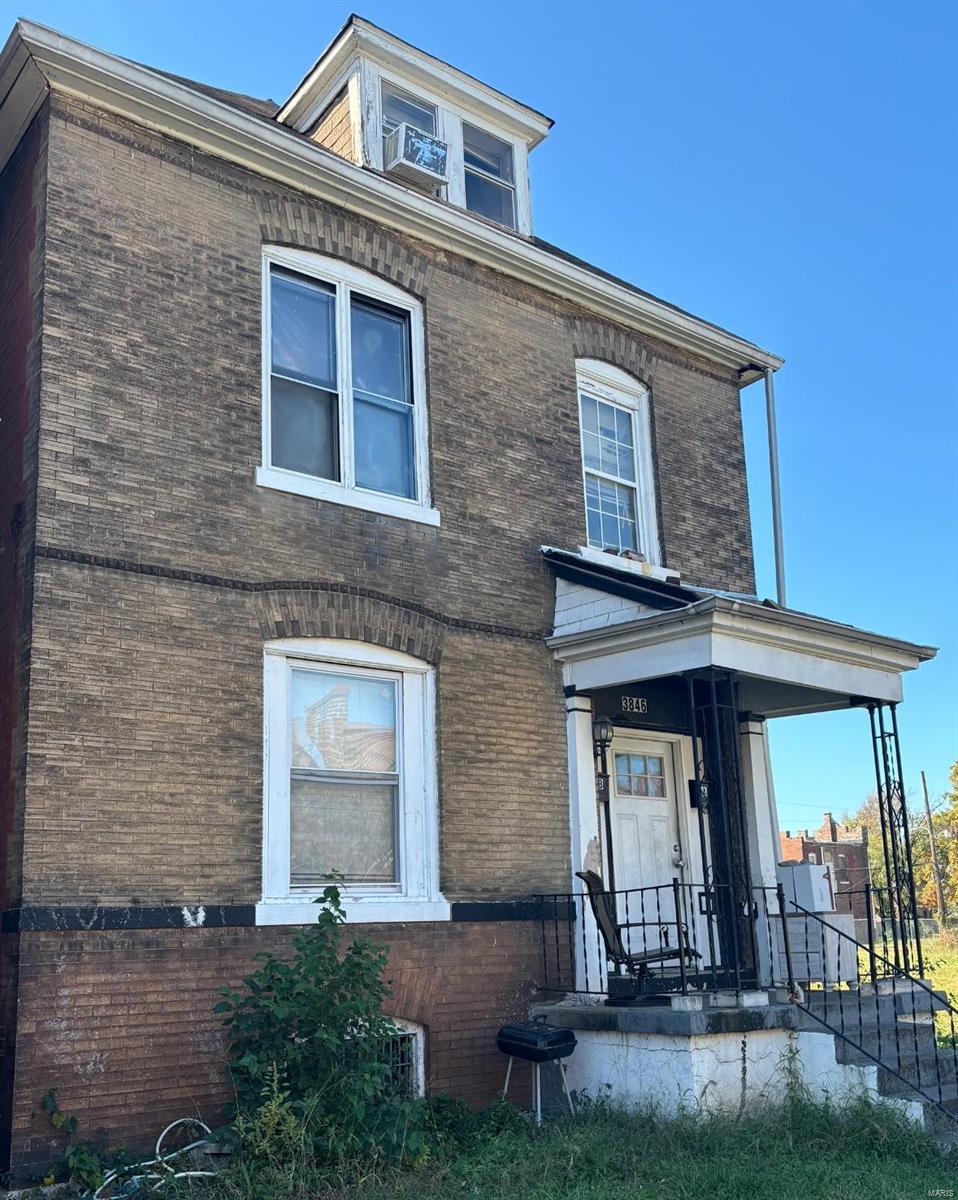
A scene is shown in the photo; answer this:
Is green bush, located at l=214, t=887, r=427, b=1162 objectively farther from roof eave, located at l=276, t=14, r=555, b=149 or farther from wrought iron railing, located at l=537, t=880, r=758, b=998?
roof eave, located at l=276, t=14, r=555, b=149

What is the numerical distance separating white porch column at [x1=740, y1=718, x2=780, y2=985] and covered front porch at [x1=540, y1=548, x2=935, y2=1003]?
0.02 metres

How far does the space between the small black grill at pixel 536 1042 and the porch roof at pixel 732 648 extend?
2850 mm

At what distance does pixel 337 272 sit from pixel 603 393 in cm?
322

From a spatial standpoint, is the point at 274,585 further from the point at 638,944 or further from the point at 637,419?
the point at 637,419

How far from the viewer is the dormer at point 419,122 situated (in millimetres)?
11625

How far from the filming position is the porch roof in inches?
380

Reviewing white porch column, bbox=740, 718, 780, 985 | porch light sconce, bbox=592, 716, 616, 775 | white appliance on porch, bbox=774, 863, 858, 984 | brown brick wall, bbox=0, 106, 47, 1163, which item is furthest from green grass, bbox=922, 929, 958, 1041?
brown brick wall, bbox=0, 106, 47, 1163

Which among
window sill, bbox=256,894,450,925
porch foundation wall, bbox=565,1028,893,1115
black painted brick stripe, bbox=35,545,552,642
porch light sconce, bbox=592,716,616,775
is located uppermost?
black painted brick stripe, bbox=35,545,552,642

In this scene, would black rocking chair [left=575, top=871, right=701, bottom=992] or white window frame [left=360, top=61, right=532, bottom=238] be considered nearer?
black rocking chair [left=575, top=871, right=701, bottom=992]

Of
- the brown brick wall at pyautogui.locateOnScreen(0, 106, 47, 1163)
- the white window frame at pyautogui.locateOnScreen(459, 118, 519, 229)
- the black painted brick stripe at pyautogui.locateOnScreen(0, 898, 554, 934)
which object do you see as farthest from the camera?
the white window frame at pyautogui.locateOnScreen(459, 118, 519, 229)

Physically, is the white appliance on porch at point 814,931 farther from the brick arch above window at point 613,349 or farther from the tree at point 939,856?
the tree at point 939,856

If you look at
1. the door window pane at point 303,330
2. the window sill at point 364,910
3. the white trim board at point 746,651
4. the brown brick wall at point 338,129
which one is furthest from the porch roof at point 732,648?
the brown brick wall at point 338,129

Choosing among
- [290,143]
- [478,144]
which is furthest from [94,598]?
[478,144]

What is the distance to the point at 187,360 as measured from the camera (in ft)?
30.3
